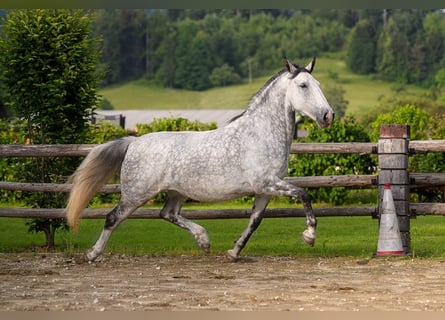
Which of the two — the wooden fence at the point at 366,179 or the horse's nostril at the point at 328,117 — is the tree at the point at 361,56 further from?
the horse's nostril at the point at 328,117

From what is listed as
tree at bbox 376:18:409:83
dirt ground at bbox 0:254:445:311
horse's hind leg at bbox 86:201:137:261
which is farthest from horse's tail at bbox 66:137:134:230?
tree at bbox 376:18:409:83

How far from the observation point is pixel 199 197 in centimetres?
1056

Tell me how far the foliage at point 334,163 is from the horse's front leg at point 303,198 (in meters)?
11.8

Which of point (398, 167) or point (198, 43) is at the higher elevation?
point (398, 167)

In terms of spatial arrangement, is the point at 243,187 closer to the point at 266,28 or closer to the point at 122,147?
the point at 122,147

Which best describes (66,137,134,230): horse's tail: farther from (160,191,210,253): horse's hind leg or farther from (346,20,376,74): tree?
(346,20,376,74): tree

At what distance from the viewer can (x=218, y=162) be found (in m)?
10.4

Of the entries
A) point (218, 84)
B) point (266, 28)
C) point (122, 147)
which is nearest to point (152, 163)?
point (122, 147)

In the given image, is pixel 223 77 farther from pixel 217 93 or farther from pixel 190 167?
pixel 190 167

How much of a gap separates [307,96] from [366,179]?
6.11 feet

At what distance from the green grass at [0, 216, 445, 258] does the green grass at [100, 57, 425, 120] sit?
8202 cm

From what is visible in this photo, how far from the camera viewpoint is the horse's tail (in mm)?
10695

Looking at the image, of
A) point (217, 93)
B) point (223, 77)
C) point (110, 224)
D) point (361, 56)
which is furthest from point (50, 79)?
point (361, 56)

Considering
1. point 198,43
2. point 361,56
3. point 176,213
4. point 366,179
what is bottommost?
point 361,56
